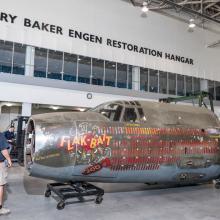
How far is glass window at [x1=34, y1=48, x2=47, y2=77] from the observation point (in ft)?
52.9

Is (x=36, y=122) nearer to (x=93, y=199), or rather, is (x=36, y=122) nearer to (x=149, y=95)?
(x=93, y=199)

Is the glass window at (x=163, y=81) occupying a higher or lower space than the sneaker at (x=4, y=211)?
higher

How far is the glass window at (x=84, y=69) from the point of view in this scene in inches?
690

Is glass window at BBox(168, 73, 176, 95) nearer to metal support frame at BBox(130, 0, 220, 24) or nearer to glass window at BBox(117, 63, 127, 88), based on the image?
glass window at BBox(117, 63, 127, 88)

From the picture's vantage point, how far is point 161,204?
6.18 m

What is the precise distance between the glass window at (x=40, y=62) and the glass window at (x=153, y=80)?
309 inches

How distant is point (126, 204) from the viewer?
6078mm

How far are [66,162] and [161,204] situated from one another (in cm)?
238

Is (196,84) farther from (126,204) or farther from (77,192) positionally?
(77,192)

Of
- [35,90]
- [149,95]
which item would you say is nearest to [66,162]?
[35,90]

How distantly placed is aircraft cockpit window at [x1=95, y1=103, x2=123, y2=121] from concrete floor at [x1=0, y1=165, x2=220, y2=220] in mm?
1908

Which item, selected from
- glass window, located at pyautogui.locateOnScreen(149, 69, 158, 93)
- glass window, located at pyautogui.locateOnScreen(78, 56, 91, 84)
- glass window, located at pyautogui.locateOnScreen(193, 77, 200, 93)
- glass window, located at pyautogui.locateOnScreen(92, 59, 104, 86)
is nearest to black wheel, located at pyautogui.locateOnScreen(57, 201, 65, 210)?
glass window, located at pyautogui.locateOnScreen(78, 56, 91, 84)

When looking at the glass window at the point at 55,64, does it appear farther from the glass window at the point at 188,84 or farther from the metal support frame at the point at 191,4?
the glass window at the point at 188,84

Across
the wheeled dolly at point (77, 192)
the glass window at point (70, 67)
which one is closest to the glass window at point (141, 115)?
the wheeled dolly at point (77, 192)
